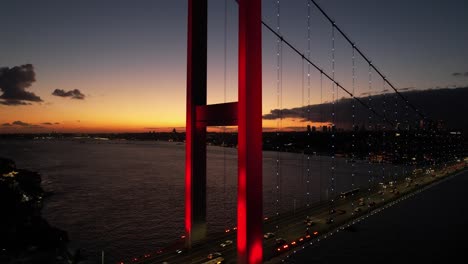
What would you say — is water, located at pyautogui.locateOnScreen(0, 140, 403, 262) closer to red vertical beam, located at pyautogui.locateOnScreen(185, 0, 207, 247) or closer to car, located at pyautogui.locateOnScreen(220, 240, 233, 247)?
car, located at pyautogui.locateOnScreen(220, 240, 233, 247)

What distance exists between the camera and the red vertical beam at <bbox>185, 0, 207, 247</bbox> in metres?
14.1

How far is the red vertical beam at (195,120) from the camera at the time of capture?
1407 centimetres

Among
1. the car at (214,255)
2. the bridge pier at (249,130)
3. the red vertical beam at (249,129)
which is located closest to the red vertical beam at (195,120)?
the car at (214,255)

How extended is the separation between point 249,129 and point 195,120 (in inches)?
151

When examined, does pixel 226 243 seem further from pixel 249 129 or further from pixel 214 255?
pixel 249 129

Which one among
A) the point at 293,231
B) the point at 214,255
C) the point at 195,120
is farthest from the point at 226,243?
the point at 195,120

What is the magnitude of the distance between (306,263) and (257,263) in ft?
31.1

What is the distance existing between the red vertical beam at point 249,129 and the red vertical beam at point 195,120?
11.7ft

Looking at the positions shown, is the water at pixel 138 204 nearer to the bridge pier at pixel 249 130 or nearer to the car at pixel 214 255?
the car at pixel 214 255

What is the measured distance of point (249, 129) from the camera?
10812mm

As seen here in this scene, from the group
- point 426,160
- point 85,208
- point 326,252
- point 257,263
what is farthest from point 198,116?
point 426,160

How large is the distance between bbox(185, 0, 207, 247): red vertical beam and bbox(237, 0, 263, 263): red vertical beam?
3.56 metres

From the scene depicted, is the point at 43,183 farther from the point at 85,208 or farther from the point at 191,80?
the point at 191,80

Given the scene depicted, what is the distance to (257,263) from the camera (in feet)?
36.5
